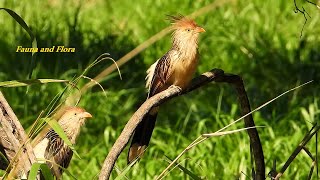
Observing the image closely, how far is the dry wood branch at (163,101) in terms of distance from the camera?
2.08m

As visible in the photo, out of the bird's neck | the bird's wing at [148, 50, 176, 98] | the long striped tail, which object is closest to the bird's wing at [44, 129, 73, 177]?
the long striped tail

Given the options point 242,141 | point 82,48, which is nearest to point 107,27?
point 82,48

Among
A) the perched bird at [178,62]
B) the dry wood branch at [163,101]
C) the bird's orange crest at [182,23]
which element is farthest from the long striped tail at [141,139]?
the bird's orange crest at [182,23]

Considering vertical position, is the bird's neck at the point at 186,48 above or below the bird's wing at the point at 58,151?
above

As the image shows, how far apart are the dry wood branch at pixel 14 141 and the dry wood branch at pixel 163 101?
0.23m

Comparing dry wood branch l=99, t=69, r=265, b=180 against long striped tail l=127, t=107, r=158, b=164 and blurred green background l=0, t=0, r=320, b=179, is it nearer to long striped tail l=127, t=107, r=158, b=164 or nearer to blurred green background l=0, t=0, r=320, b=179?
long striped tail l=127, t=107, r=158, b=164

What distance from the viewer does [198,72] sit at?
644 centimetres

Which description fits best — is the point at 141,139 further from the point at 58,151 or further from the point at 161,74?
the point at 161,74

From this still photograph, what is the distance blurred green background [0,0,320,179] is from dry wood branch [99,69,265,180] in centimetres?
203

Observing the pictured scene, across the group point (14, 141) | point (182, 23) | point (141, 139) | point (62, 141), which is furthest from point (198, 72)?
point (14, 141)

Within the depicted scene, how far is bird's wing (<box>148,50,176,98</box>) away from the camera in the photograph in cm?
373

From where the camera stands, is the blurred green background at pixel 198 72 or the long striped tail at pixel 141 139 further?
the blurred green background at pixel 198 72

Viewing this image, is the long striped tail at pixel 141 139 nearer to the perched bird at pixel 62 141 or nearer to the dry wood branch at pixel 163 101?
the perched bird at pixel 62 141

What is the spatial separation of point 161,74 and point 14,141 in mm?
1546
